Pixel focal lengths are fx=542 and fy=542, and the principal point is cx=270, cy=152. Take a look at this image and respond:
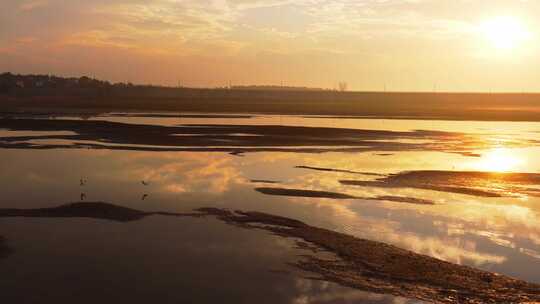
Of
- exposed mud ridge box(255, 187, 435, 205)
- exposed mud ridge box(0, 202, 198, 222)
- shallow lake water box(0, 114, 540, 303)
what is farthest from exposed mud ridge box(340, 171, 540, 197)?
exposed mud ridge box(0, 202, 198, 222)

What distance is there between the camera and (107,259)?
14.4 m

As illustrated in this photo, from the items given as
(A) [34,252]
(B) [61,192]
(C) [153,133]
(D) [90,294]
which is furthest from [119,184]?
(C) [153,133]

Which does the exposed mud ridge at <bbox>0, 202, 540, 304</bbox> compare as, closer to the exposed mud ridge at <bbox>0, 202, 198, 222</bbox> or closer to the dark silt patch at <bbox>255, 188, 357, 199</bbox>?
the exposed mud ridge at <bbox>0, 202, 198, 222</bbox>

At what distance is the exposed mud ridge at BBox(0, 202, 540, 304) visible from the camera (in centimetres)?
1232

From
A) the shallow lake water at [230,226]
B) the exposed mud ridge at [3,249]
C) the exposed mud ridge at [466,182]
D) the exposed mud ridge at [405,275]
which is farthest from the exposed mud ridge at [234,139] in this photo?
the exposed mud ridge at [405,275]

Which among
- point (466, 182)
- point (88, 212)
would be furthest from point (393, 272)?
point (466, 182)

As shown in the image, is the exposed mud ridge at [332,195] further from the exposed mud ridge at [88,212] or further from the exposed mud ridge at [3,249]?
the exposed mud ridge at [3,249]

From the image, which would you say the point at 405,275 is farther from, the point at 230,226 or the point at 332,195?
the point at 332,195

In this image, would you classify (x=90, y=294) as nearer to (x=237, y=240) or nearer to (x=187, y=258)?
(x=187, y=258)

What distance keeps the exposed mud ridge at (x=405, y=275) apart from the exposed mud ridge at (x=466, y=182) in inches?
422

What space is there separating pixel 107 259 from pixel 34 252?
221cm

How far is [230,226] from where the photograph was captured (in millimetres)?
18188

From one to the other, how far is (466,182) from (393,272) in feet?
52.2

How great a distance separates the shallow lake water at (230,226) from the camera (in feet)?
41.8
